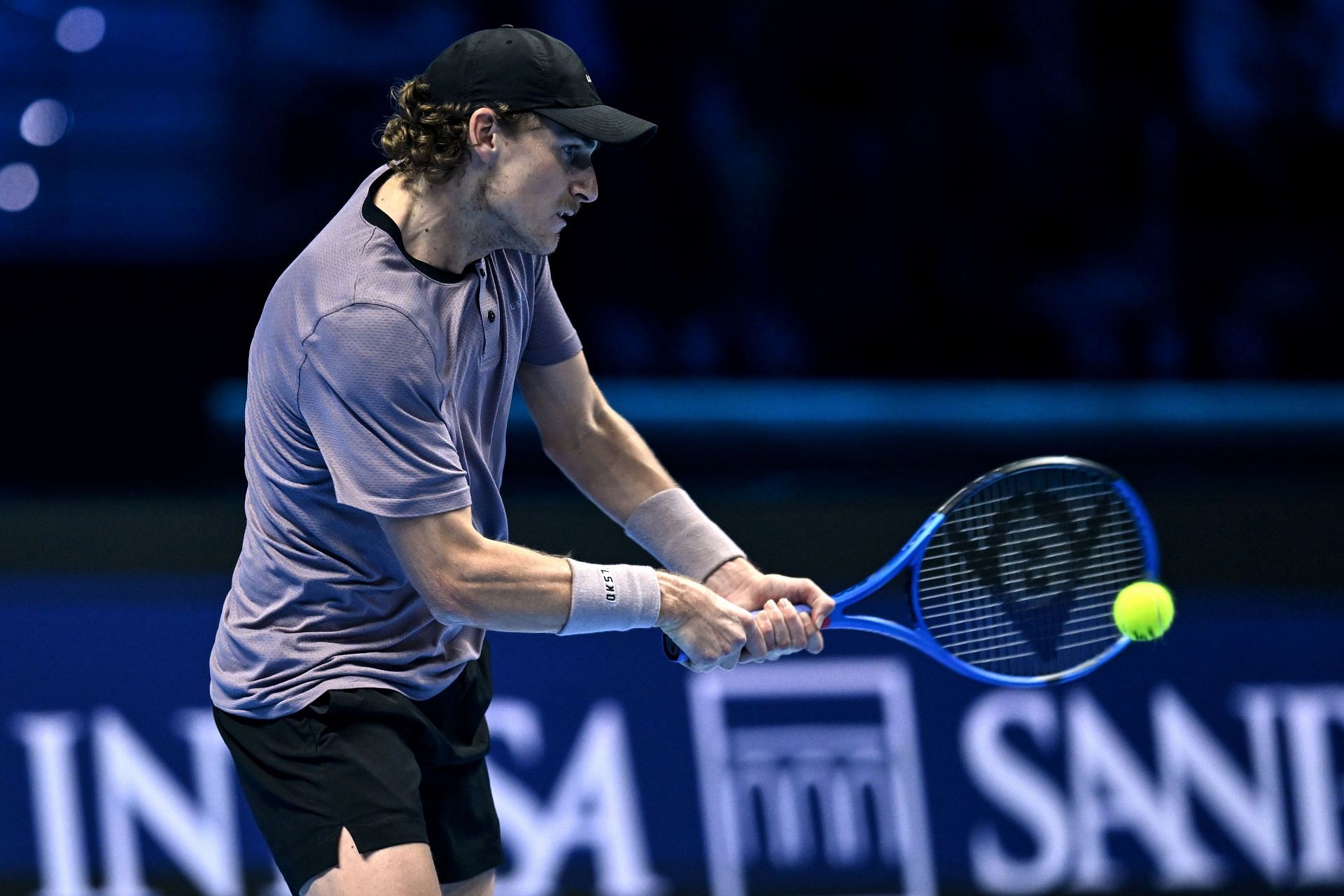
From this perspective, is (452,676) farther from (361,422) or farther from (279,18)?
(279,18)

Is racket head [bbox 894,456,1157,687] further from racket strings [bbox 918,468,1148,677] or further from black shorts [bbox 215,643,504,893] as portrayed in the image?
black shorts [bbox 215,643,504,893]

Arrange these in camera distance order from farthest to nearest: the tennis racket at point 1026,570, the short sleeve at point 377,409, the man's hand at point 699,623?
the tennis racket at point 1026,570 → the man's hand at point 699,623 → the short sleeve at point 377,409

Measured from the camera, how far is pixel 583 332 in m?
5.48

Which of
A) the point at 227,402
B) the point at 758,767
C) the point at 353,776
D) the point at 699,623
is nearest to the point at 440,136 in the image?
the point at 699,623

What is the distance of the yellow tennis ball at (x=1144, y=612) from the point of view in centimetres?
312

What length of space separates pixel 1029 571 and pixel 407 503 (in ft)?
4.59

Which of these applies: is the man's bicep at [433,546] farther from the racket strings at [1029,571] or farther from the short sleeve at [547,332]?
the racket strings at [1029,571]

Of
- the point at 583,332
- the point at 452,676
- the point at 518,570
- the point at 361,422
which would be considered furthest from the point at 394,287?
the point at 583,332

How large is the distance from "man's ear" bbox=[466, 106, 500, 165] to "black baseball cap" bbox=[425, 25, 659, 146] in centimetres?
2

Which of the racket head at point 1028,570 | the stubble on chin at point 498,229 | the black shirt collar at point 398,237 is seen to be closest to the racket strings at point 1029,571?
the racket head at point 1028,570

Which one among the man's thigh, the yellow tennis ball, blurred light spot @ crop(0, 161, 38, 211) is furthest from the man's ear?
blurred light spot @ crop(0, 161, 38, 211)

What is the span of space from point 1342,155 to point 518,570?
422cm

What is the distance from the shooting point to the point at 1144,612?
10.3ft

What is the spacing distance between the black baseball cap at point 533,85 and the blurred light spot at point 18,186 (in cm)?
316
